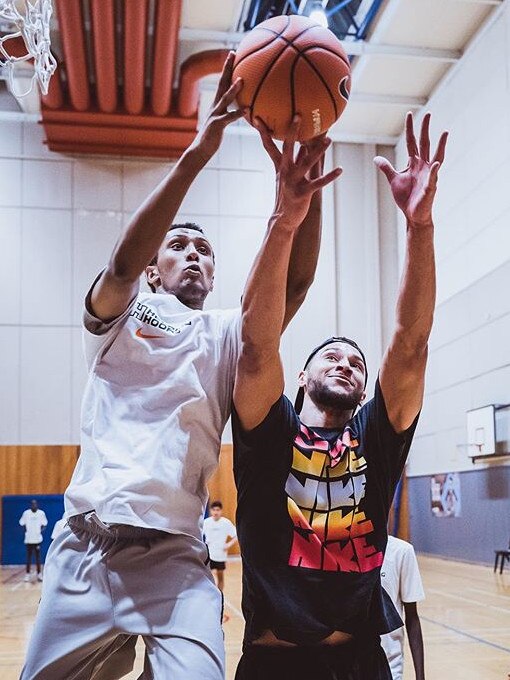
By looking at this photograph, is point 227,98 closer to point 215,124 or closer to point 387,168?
point 215,124

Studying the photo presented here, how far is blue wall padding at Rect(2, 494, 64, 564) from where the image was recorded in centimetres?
1598

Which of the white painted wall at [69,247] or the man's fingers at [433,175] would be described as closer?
the man's fingers at [433,175]

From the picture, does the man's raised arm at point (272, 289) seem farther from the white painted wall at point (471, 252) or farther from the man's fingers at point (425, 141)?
the white painted wall at point (471, 252)

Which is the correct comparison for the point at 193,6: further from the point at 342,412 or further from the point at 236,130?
the point at 342,412

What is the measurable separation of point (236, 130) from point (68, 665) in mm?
16141

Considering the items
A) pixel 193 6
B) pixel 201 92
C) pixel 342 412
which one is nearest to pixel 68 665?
pixel 342 412

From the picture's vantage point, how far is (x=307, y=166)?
94.0 inches

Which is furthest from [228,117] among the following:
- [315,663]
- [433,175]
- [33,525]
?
[33,525]

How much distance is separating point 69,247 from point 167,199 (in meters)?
15.0

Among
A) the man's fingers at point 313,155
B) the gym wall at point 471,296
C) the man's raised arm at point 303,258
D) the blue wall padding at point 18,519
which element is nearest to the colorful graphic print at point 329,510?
the man's raised arm at point 303,258

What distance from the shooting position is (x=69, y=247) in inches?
667

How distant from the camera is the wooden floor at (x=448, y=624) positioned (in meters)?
6.13

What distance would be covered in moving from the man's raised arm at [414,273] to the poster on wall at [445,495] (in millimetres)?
12746

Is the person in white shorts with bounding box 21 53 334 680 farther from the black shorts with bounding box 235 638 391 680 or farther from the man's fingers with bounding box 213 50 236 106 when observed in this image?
the black shorts with bounding box 235 638 391 680
